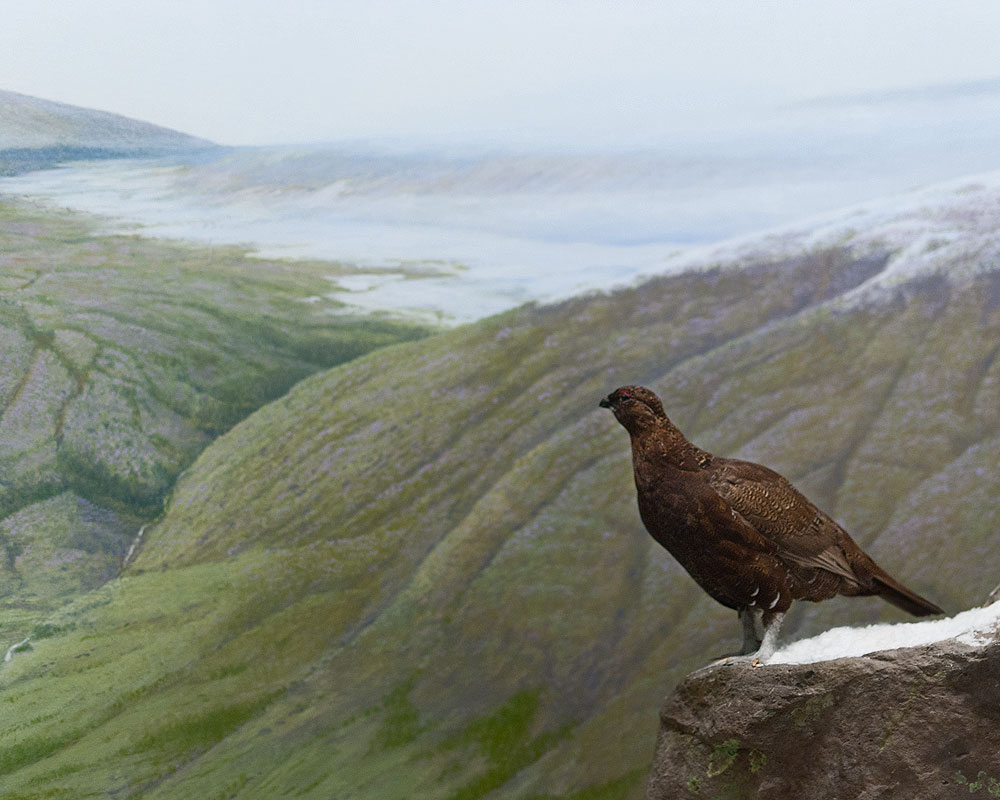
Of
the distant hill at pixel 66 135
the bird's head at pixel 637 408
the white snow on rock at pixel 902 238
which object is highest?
the distant hill at pixel 66 135

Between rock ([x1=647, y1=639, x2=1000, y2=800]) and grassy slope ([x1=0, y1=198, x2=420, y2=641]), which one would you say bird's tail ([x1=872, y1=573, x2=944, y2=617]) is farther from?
grassy slope ([x1=0, y1=198, x2=420, y2=641])

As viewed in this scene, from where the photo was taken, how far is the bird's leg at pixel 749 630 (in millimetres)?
3000

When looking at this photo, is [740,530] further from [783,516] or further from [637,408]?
[637,408]

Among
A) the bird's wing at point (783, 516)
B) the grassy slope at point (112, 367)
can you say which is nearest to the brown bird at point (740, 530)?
the bird's wing at point (783, 516)

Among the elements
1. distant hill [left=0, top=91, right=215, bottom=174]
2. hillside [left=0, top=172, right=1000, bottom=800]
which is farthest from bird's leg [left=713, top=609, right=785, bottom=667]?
distant hill [left=0, top=91, right=215, bottom=174]

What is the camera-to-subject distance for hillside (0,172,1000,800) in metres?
3.94

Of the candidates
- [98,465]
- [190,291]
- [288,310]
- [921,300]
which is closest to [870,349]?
[921,300]

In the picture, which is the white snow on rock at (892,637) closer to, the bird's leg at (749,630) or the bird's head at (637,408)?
the bird's leg at (749,630)

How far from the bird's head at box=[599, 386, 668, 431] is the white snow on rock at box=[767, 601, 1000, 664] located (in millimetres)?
870

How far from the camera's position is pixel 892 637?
2707mm

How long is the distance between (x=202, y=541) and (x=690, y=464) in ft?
7.95

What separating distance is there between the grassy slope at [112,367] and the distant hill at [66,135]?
0.32 metres

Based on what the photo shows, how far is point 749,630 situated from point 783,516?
42 cm

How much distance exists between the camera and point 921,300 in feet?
16.4
